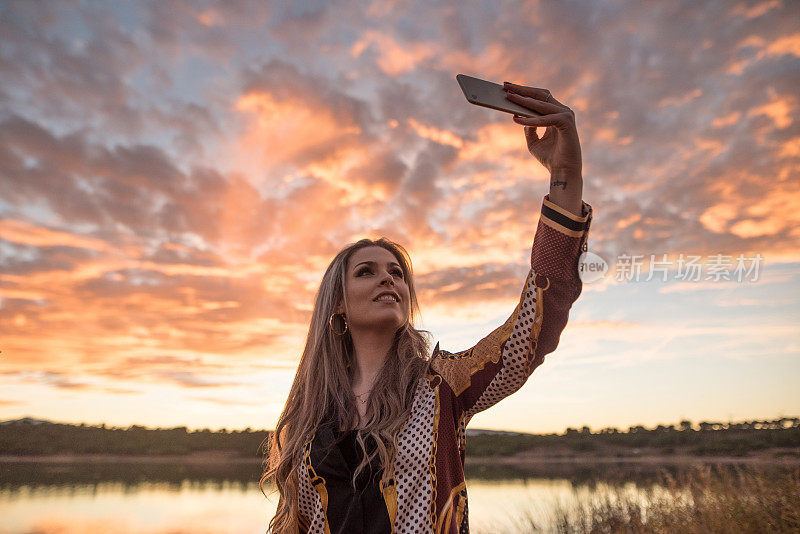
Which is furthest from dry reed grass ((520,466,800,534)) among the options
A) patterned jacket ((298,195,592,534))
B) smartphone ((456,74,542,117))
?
smartphone ((456,74,542,117))

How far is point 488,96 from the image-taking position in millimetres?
1579

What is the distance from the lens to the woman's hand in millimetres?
1621

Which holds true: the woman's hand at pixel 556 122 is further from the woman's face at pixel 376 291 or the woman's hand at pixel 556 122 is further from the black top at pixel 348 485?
the black top at pixel 348 485

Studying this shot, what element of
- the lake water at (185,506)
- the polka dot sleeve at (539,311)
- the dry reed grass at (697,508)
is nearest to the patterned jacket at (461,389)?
the polka dot sleeve at (539,311)

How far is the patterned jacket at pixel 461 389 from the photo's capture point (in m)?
1.70

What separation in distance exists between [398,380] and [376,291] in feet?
1.47

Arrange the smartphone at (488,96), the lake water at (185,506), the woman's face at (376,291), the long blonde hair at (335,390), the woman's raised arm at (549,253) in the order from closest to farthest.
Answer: the smartphone at (488,96) < the woman's raised arm at (549,253) < the long blonde hair at (335,390) < the woman's face at (376,291) < the lake water at (185,506)

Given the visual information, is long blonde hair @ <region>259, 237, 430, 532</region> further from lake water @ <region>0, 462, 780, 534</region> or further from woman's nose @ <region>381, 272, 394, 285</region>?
lake water @ <region>0, 462, 780, 534</region>

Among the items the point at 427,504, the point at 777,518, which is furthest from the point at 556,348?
the point at 777,518

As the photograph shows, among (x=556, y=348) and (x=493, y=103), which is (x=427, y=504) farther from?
(x=493, y=103)

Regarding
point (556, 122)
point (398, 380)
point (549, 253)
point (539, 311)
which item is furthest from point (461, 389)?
point (556, 122)

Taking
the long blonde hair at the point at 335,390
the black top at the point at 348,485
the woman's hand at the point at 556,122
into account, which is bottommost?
the black top at the point at 348,485

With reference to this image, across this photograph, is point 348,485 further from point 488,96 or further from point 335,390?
point 488,96

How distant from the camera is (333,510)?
219cm
